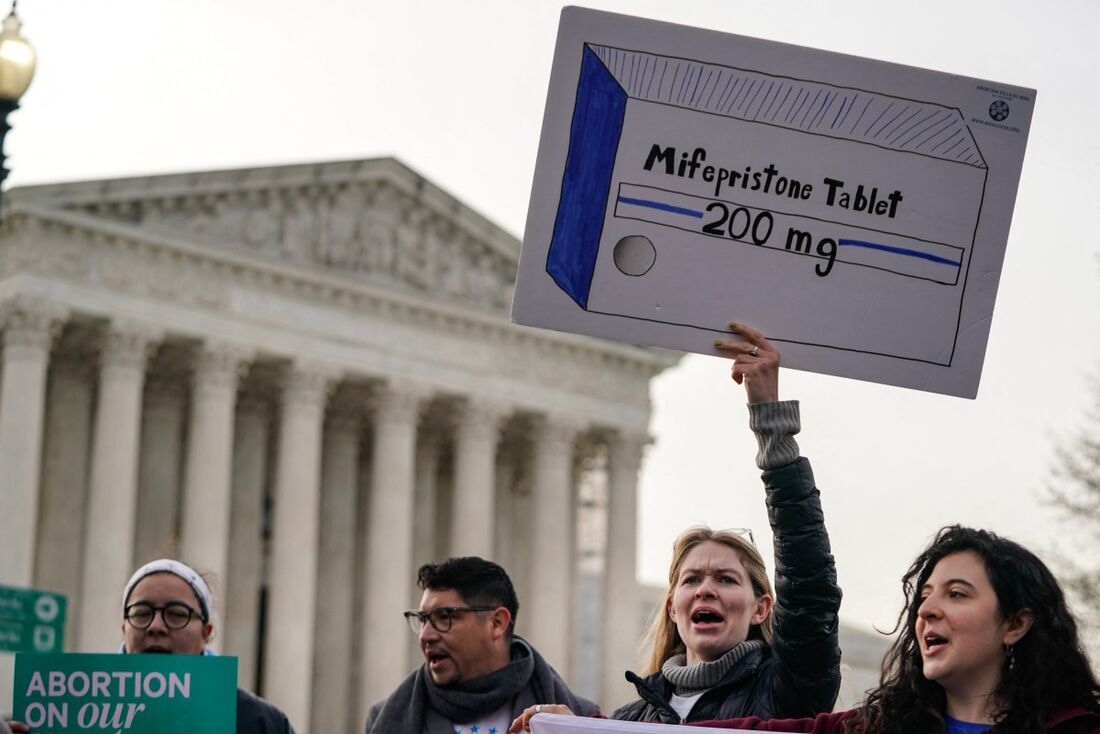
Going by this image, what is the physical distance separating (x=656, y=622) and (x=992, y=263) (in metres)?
2.32

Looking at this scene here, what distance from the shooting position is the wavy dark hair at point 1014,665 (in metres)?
6.22

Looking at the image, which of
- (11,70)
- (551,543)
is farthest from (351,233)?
(11,70)

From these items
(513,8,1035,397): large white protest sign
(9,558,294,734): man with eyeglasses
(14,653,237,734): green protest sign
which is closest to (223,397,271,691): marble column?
(9,558,294,734): man with eyeglasses

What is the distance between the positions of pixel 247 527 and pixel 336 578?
305cm

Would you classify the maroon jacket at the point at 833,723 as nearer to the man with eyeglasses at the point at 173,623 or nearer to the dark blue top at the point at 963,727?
the dark blue top at the point at 963,727

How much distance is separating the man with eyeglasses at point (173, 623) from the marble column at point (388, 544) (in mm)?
37758

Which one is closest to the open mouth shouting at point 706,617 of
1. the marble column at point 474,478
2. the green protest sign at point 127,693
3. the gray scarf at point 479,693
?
the gray scarf at point 479,693

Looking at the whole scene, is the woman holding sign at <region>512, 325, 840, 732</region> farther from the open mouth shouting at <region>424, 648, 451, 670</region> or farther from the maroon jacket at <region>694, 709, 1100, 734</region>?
the open mouth shouting at <region>424, 648, 451, 670</region>

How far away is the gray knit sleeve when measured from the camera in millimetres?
7160

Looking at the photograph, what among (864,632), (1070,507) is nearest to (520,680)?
(1070,507)

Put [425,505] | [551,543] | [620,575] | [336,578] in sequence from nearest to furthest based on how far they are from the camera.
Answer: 1. [336,578]
2. [551,543]
3. [620,575]
4. [425,505]

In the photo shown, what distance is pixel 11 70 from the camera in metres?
15.9

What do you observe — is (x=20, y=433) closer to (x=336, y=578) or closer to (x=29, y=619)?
(x=336, y=578)

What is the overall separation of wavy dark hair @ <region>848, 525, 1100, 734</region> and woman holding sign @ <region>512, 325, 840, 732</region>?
596 millimetres
